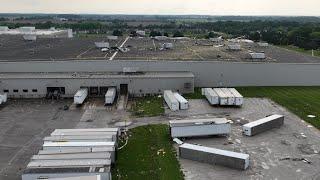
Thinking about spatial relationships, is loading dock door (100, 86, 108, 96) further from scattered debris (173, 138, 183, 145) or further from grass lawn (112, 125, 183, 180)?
scattered debris (173, 138, 183, 145)

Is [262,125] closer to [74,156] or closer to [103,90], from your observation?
[74,156]

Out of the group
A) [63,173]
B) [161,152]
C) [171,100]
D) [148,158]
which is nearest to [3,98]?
[171,100]

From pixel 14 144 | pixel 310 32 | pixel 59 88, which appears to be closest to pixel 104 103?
pixel 59 88

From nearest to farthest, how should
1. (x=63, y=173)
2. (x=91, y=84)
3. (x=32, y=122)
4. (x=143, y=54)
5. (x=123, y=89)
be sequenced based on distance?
(x=63, y=173), (x=32, y=122), (x=91, y=84), (x=123, y=89), (x=143, y=54)

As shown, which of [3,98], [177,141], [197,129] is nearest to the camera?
[177,141]

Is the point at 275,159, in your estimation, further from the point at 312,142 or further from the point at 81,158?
the point at 81,158

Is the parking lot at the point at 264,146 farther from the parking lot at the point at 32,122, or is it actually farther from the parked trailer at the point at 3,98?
the parked trailer at the point at 3,98
